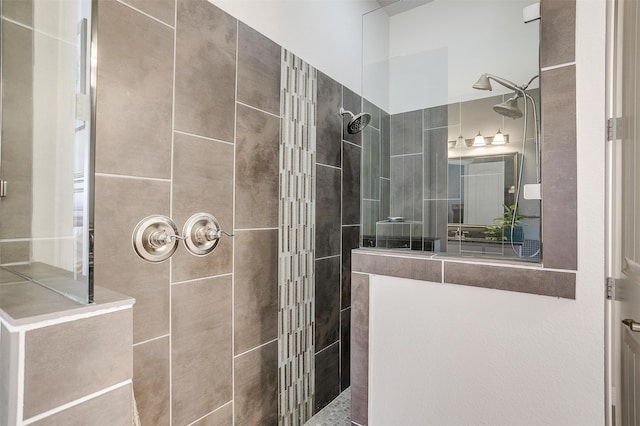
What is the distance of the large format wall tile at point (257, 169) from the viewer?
1628 mm

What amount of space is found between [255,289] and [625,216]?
156 cm

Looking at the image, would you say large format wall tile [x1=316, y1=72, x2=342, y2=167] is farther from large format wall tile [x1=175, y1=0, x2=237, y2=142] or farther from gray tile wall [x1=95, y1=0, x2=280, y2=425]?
large format wall tile [x1=175, y1=0, x2=237, y2=142]

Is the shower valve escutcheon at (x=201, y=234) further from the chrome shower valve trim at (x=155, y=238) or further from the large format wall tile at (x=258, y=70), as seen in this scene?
the large format wall tile at (x=258, y=70)

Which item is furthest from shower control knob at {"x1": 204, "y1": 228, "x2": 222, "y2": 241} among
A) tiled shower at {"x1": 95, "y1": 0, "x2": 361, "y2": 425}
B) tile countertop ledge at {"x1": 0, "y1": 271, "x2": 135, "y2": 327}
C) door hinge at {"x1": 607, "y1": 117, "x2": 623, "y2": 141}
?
door hinge at {"x1": 607, "y1": 117, "x2": 623, "y2": 141}

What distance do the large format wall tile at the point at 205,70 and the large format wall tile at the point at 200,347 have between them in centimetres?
71

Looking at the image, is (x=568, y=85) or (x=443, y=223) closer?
(x=568, y=85)

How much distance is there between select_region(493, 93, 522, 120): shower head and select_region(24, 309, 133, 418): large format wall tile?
1.58 m

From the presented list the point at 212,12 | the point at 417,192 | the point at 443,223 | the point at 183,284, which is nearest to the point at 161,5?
the point at 212,12

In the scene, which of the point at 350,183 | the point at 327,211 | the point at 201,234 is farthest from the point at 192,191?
the point at 350,183

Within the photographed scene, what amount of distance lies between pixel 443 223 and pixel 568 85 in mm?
711

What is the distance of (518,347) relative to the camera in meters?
1.27

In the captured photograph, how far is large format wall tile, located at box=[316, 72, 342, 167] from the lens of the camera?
2201 millimetres

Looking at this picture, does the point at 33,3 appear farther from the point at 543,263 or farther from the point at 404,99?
the point at 543,263

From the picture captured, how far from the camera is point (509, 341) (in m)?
1.29
